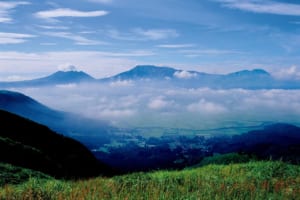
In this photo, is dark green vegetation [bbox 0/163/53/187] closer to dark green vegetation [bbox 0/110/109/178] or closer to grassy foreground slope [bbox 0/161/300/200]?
grassy foreground slope [bbox 0/161/300/200]

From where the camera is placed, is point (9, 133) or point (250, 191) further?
point (9, 133)

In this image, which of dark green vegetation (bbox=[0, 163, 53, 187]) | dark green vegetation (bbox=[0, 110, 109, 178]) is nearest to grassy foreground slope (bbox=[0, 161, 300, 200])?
dark green vegetation (bbox=[0, 163, 53, 187])

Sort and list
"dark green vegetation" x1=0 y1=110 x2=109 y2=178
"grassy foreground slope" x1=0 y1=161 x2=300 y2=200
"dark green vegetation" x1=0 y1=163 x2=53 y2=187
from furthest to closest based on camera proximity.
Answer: "dark green vegetation" x1=0 y1=110 x2=109 y2=178
"dark green vegetation" x1=0 y1=163 x2=53 y2=187
"grassy foreground slope" x1=0 y1=161 x2=300 y2=200

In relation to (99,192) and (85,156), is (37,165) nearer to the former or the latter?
(99,192)

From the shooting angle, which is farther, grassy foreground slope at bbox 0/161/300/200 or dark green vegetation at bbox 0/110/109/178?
dark green vegetation at bbox 0/110/109/178

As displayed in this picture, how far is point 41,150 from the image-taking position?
5062 centimetres

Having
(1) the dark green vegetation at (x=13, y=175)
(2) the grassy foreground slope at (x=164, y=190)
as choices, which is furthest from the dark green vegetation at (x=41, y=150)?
(2) the grassy foreground slope at (x=164, y=190)

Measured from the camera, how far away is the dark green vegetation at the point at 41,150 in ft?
123

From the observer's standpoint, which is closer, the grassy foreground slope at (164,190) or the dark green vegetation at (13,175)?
the grassy foreground slope at (164,190)

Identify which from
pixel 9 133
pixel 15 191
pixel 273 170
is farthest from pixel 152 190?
pixel 9 133

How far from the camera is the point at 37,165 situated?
37781 mm

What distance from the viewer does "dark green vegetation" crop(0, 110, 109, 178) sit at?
3734 cm

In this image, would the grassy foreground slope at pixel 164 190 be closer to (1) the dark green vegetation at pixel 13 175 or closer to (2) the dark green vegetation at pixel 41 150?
(1) the dark green vegetation at pixel 13 175

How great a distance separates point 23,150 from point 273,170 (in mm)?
25774
